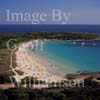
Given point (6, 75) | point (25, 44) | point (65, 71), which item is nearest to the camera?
point (6, 75)

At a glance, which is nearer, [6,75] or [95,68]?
[6,75]

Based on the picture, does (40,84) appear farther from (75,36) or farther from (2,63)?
(75,36)

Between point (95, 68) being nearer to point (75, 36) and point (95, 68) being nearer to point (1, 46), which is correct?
point (1, 46)

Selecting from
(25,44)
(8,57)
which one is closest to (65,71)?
(8,57)


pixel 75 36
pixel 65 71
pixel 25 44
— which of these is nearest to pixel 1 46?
pixel 25 44

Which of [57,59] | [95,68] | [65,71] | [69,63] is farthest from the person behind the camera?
[57,59]

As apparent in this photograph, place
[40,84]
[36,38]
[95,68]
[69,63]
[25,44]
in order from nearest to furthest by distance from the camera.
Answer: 1. [40,84]
2. [95,68]
3. [69,63]
4. [25,44]
5. [36,38]

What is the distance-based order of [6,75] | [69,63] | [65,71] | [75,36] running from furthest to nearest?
[75,36]
[69,63]
[65,71]
[6,75]

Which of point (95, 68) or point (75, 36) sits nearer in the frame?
point (95, 68)

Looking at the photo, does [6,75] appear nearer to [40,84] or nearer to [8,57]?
[40,84]
